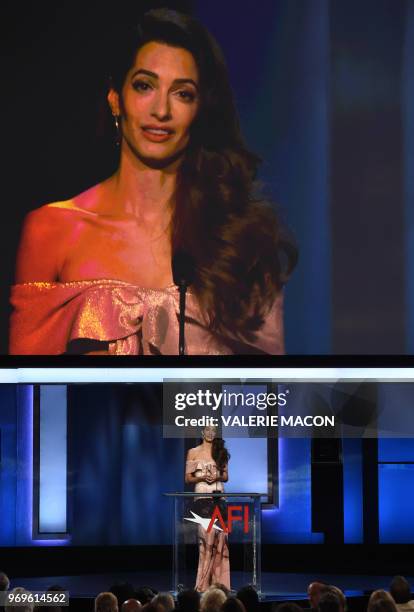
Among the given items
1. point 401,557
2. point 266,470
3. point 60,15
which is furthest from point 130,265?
point 401,557

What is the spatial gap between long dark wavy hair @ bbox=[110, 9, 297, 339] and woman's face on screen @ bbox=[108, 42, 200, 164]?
0.17ft

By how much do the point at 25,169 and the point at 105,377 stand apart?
1595 millimetres

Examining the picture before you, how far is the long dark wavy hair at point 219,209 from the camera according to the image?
8.82m

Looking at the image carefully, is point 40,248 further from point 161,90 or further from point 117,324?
point 161,90

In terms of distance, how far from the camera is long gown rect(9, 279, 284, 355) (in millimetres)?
8766

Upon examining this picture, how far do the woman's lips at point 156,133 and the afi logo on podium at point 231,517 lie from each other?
2.85m

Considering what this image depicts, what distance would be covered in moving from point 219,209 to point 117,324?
111 centimetres

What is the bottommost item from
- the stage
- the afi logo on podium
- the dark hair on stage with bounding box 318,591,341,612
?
the stage

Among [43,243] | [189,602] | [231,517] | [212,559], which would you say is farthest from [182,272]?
[189,602]

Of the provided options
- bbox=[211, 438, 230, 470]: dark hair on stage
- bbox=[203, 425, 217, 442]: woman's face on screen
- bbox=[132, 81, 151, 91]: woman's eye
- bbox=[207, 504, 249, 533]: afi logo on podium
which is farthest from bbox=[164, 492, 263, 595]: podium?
bbox=[132, 81, 151, 91]: woman's eye

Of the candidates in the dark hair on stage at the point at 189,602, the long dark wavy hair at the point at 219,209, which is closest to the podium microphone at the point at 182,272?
the long dark wavy hair at the point at 219,209

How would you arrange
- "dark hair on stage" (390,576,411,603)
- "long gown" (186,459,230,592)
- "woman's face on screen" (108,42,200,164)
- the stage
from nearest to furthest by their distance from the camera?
"dark hair on stage" (390,576,411,603), "long gown" (186,459,230,592), the stage, "woman's face on screen" (108,42,200,164)

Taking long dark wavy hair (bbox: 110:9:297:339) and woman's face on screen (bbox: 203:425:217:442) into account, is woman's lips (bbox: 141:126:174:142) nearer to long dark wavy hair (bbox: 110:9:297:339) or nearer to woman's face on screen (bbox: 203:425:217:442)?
long dark wavy hair (bbox: 110:9:297:339)

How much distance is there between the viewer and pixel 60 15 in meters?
8.95
